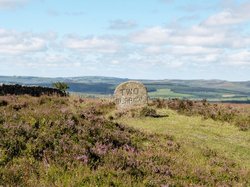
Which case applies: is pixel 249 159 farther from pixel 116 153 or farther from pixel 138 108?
pixel 138 108

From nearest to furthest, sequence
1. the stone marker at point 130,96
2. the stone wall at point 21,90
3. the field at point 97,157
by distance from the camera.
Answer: the field at point 97,157 → the stone marker at point 130,96 → the stone wall at point 21,90

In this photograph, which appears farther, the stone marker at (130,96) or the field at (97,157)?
the stone marker at (130,96)

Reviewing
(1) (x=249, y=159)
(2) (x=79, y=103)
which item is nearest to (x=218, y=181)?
(1) (x=249, y=159)

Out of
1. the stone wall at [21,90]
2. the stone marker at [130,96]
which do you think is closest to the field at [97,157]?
the stone marker at [130,96]

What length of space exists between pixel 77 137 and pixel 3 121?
87.3 inches

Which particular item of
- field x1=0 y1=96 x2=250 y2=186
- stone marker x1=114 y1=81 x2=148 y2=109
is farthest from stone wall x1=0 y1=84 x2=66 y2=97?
field x1=0 y1=96 x2=250 y2=186

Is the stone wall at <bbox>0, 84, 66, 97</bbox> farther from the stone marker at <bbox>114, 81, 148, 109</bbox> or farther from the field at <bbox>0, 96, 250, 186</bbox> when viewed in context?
the field at <bbox>0, 96, 250, 186</bbox>

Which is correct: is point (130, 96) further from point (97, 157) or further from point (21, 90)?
point (97, 157)

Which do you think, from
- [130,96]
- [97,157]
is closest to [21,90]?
[130,96]

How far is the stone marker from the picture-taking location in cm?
3262

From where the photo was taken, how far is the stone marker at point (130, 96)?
32625 millimetres

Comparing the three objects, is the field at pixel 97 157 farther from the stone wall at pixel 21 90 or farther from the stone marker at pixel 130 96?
the stone wall at pixel 21 90

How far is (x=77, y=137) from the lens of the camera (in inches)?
509

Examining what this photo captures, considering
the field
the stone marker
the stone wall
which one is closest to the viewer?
the field
